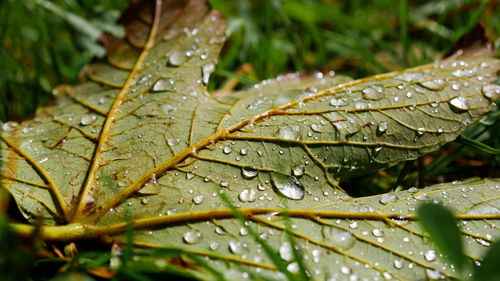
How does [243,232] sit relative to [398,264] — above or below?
above

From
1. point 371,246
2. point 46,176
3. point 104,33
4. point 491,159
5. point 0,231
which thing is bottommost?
point 491,159

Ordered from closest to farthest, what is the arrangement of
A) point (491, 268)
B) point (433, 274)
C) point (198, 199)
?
1. point (491, 268)
2. point (433, 274)
3. point (198, 199)

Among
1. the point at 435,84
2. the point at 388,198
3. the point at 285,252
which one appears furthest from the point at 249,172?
the point at 435,84

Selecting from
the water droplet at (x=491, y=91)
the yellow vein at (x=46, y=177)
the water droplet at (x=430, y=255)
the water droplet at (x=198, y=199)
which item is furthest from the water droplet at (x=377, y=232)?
the yellow vein at (x=46, y=177)

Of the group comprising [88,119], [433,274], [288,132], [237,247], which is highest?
[88,119]

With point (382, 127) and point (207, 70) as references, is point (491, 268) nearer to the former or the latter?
point (382, 127)

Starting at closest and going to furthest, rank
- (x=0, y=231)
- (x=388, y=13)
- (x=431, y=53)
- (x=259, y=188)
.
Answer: (x=0, y=231) < (x=259, y=188) < (x=431, y=53) < (x=388, y=13)

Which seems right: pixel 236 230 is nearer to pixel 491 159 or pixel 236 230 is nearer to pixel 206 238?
pixel 206 238

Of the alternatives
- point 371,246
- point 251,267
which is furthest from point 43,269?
point 371,246
